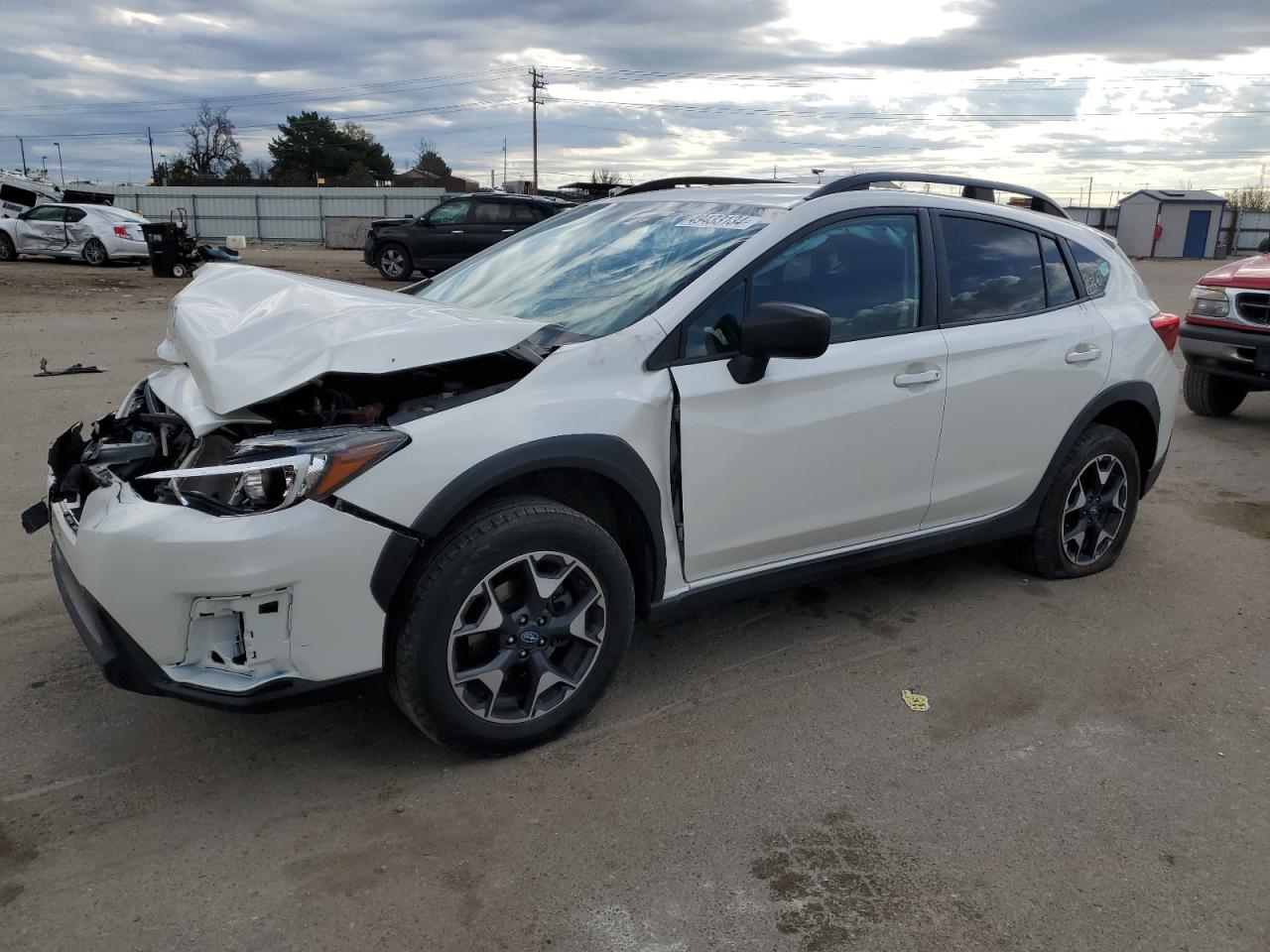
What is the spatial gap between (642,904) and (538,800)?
52cm

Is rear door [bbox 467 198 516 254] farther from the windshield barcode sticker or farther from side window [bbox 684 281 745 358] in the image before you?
side window [bbox 684 281 745 358]

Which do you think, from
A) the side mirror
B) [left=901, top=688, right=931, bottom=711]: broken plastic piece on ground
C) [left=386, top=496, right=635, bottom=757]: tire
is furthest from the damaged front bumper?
[left=901, top=688, right=931, bottom=711]: broken plastic piece on ground

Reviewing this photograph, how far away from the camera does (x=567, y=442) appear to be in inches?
117

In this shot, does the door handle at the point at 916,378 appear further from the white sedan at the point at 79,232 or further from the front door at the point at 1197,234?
the front door at the point at 1197,234

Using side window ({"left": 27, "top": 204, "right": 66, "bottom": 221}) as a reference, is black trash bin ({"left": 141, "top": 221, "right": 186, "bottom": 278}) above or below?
below

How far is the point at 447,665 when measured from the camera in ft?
9.39

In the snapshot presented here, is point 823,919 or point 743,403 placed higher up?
point 743,403

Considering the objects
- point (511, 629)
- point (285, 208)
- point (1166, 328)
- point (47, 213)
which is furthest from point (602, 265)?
point (285, 208)

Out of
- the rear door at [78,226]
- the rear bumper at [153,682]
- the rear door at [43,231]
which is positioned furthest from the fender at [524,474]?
the rear door at [43,231]

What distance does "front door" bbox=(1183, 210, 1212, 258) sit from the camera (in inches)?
1692

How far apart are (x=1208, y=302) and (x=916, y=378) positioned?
18.5ft

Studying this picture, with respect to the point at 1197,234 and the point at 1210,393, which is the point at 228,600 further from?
the point at 1197,234

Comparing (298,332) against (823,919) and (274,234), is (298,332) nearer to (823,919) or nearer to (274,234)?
(823,919)

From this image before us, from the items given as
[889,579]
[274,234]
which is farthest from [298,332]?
[274,234]
